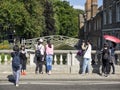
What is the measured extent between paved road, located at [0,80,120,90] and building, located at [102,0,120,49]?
27.0 meters

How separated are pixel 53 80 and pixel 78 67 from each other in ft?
7.66

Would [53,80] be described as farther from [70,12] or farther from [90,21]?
[70,12]

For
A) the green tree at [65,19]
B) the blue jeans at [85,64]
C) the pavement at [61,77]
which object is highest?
the green tree at [65,19]

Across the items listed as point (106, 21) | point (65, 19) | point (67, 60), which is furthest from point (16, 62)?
point (65, 19)

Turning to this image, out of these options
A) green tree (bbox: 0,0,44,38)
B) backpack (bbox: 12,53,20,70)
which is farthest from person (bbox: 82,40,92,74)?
green tree (bbox: 0,0,44,38)

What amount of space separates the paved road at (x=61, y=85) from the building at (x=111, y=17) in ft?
88.6

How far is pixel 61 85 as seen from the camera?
14.9m

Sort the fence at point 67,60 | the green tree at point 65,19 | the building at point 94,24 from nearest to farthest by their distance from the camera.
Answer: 1. the fence at point 67,60
2. the building at point 94,24
3. the green tree at point 65,19

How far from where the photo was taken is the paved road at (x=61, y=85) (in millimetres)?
14117

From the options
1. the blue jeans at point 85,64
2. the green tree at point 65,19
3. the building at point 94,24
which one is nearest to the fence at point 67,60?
the blue jeans at point 85,64

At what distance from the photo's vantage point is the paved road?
14.1 meters

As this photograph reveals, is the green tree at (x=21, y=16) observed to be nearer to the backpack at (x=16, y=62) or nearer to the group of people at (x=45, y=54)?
the group of people at (x=45, y=54)

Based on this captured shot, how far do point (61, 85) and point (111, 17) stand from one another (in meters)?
31.5

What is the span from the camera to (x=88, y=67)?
18297mm
